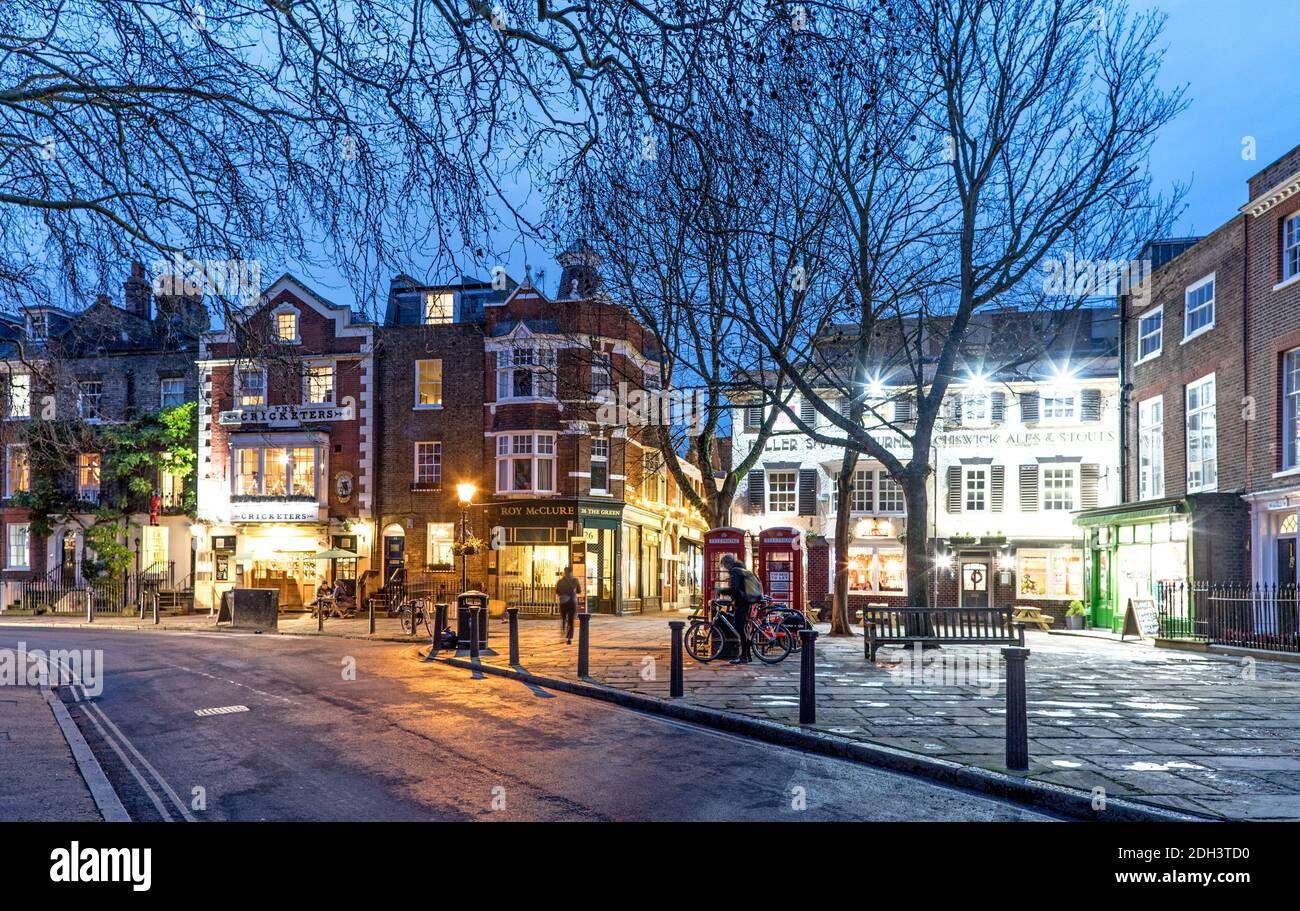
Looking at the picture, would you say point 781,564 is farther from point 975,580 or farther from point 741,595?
point 975,580

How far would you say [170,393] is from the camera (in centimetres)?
4025

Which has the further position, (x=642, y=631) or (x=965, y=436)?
(x=965, y=436)

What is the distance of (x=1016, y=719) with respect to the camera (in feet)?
27.2

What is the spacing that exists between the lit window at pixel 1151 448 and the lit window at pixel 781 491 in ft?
47.0

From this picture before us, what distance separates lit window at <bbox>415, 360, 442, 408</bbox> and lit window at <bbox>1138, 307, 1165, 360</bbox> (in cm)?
2418

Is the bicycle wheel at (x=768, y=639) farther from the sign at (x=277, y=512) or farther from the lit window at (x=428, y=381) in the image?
the sign at (x=277, y=512)

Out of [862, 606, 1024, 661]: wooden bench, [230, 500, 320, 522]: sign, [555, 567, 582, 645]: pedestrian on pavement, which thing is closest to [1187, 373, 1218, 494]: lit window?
[862, 606, 1024, 661]: wooden bench

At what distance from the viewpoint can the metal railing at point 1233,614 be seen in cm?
1973

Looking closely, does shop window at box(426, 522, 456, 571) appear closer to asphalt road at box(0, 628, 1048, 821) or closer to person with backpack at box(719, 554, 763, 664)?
person with backpack at box(719, 554, 763, 664)

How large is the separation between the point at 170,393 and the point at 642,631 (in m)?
24.2

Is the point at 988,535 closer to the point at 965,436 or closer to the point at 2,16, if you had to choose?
the point at 965,436

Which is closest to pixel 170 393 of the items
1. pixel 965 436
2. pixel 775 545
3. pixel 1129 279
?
pixel 775 545

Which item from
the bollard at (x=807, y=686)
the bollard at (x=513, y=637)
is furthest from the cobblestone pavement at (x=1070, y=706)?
the bollard at (x=513, y=637)

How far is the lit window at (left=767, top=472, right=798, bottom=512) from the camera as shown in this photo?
4128cm
